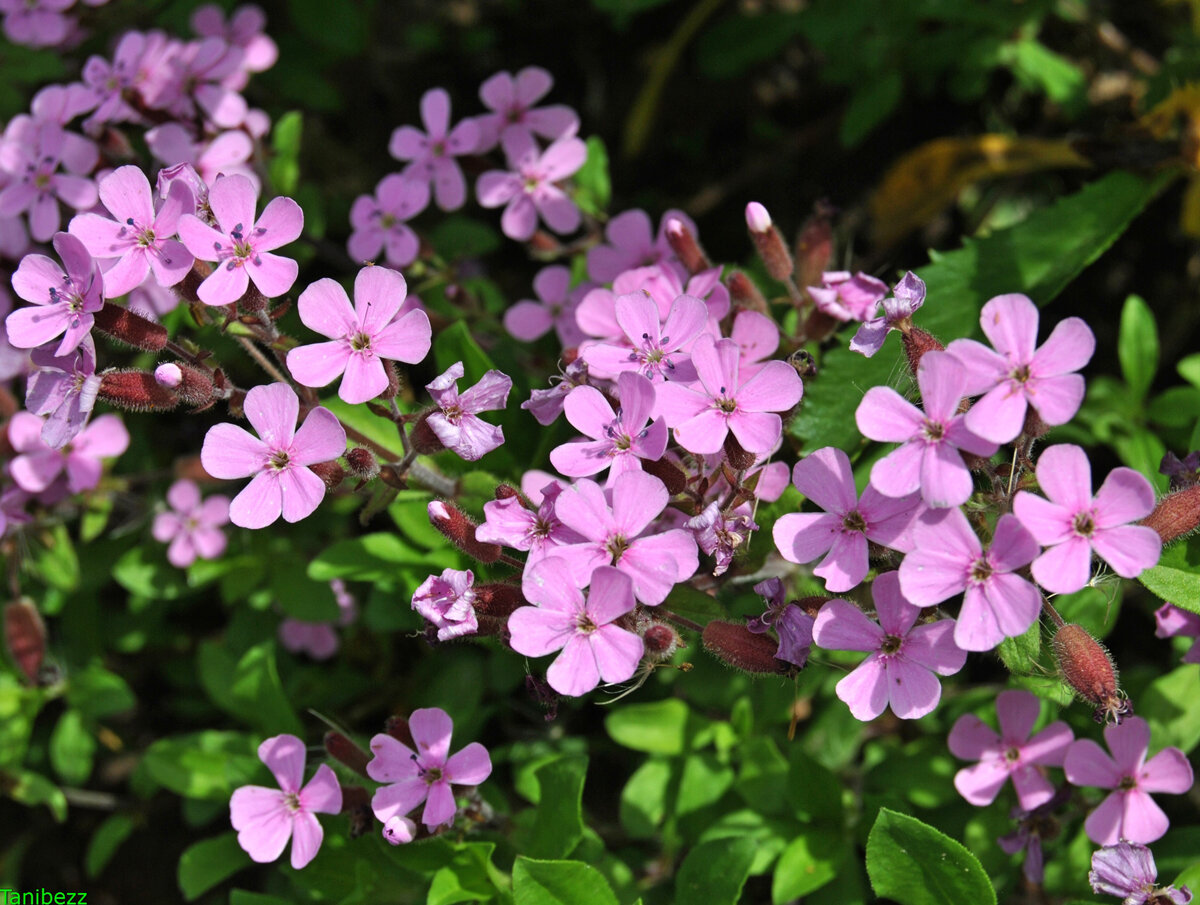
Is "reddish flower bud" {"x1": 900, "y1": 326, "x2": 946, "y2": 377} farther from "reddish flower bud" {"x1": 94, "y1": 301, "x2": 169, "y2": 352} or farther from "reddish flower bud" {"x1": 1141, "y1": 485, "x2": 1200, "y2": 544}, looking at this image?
"reddish flower bud" {"x1": 94, "y1": 301, "x2": 169, "y2": 352}

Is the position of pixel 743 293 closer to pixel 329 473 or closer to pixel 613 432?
pixel 613 432

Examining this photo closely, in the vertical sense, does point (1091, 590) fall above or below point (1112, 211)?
below

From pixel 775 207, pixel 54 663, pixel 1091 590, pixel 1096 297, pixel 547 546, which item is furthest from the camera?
pixel 775 207

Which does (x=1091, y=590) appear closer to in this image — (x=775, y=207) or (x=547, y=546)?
(x=547, y=546)

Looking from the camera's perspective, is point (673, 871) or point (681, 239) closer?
point (681, 239)

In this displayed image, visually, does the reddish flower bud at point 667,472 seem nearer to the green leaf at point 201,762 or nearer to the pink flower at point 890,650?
the pink flower at point 890,650

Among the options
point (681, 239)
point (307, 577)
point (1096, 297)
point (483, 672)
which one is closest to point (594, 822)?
point (483, 672)

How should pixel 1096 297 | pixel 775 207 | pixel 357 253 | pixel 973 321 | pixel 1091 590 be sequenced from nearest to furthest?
1. pixel 1091 590
2. pixel 973 321
3. pixel 357 253
4. pixel 1096 297
5. pixel 775 207

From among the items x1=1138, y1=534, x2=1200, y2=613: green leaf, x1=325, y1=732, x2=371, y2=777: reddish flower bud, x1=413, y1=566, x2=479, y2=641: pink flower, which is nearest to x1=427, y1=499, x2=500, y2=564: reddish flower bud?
x1=413, y1=566, x2=479, y2=641: pink flower
